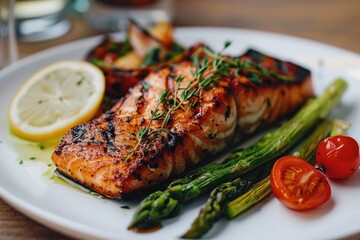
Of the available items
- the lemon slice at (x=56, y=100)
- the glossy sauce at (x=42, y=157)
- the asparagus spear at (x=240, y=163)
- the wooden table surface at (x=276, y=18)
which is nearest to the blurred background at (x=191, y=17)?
the wooden table surface at (x=276, y=18)

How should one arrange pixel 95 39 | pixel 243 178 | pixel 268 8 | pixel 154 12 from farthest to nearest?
pixel 268 8
pixel 154 12
pixel 95 39
pixel 243 178

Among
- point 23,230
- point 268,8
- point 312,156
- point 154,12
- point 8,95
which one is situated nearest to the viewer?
point 23,230

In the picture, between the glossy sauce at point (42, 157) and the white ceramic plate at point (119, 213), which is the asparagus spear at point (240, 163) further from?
the glossy sauce at point (42, 157)

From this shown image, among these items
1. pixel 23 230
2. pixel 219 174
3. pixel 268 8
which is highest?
pixel 219 174

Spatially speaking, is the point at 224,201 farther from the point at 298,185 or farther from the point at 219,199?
the point at 298,185

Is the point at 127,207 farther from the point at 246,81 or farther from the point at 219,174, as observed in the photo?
the point at 246,81

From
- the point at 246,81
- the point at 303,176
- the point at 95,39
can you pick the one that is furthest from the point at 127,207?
the point at 95,39

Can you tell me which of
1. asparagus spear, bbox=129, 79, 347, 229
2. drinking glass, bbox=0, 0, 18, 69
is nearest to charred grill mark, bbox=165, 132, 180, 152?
asparagus spear, bbox=129, 79, 347, 229
